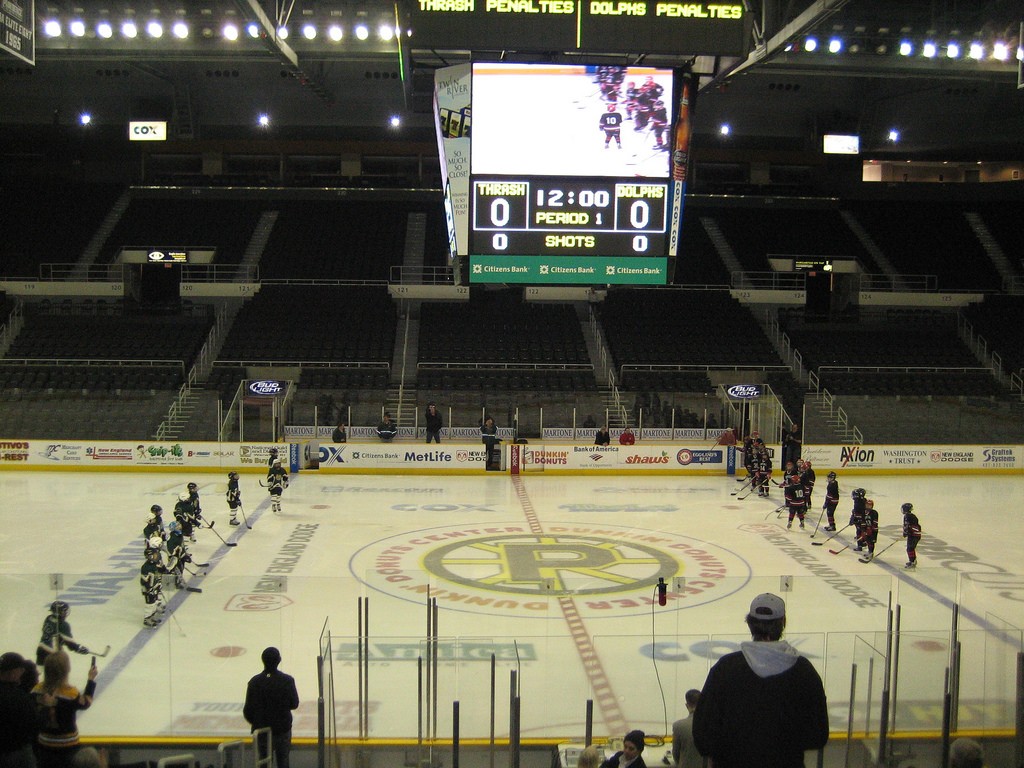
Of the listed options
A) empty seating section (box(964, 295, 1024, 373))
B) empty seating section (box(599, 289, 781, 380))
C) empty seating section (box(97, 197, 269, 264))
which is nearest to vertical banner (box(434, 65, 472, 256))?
empty seating section (box(599, 289, 781, 380))

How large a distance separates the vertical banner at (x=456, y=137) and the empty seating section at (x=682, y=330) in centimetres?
1505

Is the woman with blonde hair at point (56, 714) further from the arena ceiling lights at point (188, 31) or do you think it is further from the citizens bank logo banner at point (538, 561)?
the arena ceiling lights at point (188, 31)

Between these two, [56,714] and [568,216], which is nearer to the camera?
[56,714]

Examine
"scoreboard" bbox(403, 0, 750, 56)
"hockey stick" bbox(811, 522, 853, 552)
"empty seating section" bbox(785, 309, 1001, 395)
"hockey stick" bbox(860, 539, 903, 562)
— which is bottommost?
"hockey stick" bbox(811, 522, 853, 552)

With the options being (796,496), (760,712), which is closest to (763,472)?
(796,496)

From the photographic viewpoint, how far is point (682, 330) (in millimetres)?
32375

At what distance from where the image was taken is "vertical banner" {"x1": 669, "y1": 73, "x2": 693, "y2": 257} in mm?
14008

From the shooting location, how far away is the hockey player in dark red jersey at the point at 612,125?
13.9 meters

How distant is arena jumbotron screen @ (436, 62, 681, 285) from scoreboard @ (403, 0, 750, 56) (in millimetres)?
1521

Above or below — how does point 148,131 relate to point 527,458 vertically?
above

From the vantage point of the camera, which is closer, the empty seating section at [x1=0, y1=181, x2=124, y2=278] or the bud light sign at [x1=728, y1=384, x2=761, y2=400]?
the bud light sign at [x1=728, y1=384, x2=761, y2=400]

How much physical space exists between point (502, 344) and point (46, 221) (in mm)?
18912

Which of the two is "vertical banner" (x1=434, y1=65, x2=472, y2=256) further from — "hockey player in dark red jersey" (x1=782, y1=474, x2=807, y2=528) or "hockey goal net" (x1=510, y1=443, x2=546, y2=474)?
"hockey goal net" (x1=510, y1=443, x2=546, y2=474)

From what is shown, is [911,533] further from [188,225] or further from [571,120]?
[188,225]
